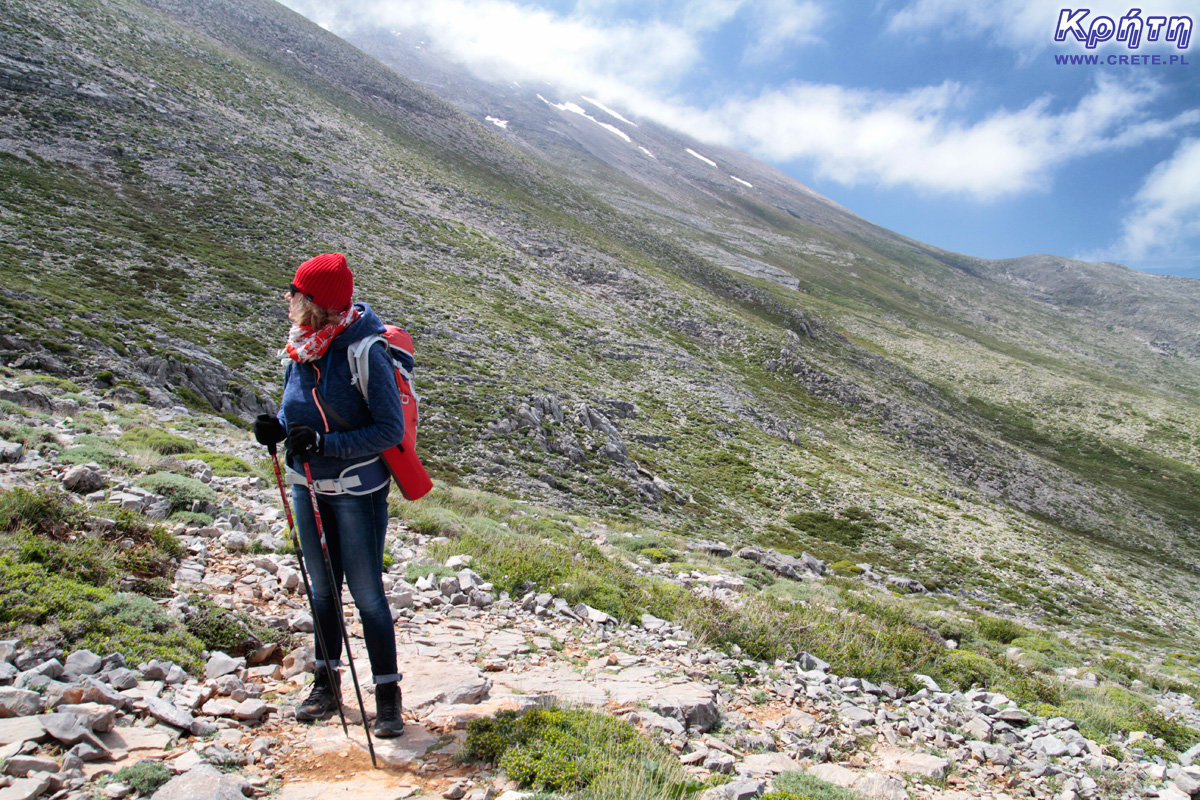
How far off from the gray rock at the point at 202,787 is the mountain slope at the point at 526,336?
1656 centimetres

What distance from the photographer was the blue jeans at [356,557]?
13.3 feet

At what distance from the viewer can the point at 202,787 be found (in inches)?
120

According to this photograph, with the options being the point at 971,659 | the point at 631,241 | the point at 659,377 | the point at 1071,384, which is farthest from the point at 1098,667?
the point at 1071,384

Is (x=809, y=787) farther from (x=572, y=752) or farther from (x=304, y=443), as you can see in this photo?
(x=304, y=443)

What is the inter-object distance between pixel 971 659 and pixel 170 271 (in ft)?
113

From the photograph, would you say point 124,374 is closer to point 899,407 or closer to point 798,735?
point 798,735

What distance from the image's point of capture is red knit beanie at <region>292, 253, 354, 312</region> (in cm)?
389

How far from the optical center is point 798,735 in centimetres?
580

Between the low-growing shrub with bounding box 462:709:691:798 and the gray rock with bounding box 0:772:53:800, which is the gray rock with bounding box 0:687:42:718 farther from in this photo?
the low-growing shrub with bounding box 462:709:691:798

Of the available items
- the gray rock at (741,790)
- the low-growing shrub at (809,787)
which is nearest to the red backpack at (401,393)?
the gray rock at (741,790)

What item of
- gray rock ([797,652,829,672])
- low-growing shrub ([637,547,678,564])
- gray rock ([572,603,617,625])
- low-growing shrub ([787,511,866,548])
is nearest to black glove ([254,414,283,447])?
gray rock ([572,603,617,625])

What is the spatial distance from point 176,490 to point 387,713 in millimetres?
5725

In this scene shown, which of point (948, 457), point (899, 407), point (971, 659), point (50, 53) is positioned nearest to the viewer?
point (971, 659)

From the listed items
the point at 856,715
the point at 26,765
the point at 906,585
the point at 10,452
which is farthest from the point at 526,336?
the point at 26,765
